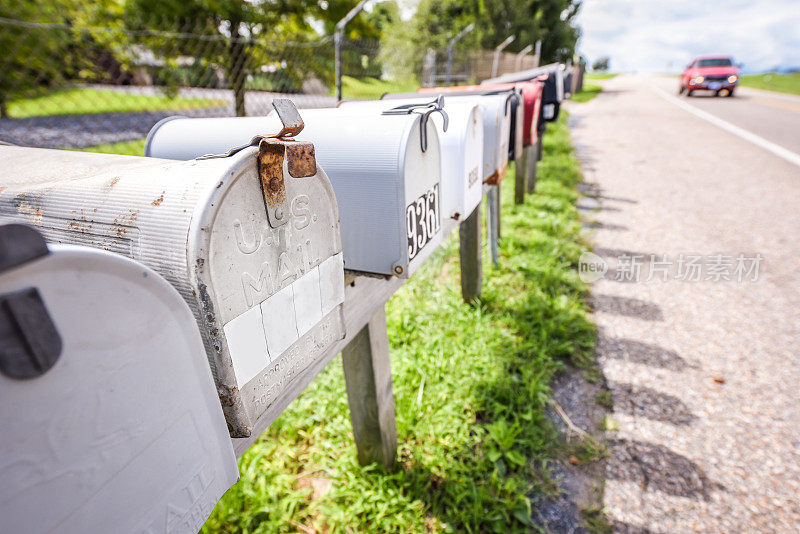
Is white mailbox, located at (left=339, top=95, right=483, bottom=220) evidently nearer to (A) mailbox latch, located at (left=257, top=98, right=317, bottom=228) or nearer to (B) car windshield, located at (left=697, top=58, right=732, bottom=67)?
(A) mailbox latch, located at (left=257, top=98, right=317, bottom=228)

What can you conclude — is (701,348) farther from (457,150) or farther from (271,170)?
(271,170)

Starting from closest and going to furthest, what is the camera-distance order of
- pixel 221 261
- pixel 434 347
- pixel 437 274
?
pixel 221 261 → pixel 434 347 → pixel 437 274

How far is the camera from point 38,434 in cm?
36

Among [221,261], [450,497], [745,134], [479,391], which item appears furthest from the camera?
[745,134]

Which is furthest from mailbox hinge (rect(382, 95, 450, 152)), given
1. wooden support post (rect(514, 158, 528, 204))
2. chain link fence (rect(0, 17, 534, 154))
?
wooden support post (rect(514, 158, 528, 204))

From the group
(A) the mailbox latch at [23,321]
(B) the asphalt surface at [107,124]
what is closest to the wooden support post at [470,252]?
(A) the mailbox latch at [23,321]

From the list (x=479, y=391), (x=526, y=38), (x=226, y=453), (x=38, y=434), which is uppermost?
(x=526, y=38)

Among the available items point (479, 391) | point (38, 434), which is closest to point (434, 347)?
point (479, 391)

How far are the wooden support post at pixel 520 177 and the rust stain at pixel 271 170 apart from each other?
12.6ft

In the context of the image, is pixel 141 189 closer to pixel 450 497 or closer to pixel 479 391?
pixel 450 497

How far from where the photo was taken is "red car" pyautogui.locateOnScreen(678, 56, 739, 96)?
50.2 ft

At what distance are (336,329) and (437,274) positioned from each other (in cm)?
238

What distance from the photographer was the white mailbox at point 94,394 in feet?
1.09

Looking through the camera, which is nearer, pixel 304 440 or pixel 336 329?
pixel 336 329
